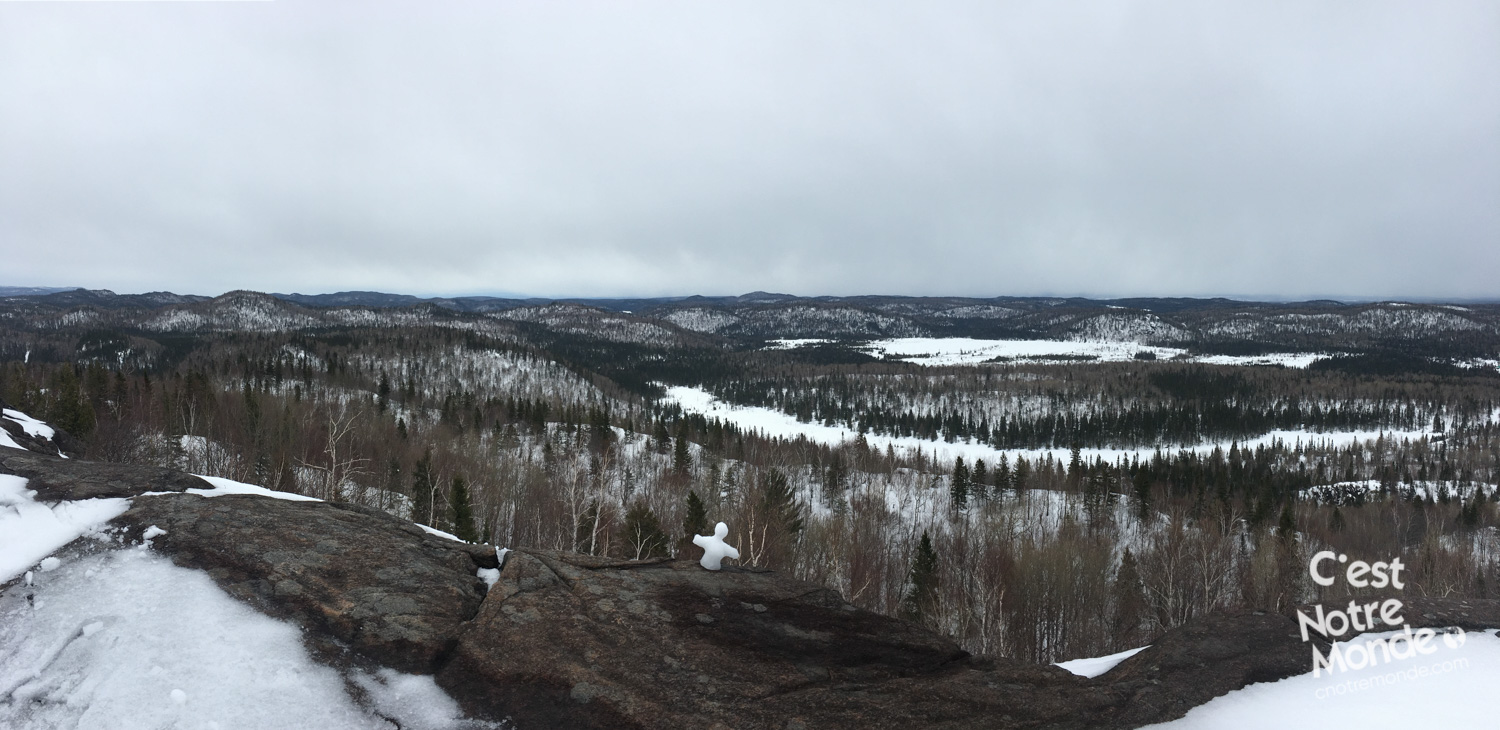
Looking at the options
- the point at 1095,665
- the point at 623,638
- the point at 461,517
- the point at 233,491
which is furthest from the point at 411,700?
the point at 461,517

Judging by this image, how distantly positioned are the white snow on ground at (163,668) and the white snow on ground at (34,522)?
0.42 metres

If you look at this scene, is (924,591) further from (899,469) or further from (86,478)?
(899,469)

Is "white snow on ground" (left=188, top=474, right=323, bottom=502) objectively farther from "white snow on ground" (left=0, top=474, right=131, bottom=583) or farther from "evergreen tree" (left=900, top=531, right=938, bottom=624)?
"evergreen tree" (left=900, top=531, right=938, bottom=624)

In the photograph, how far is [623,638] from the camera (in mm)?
6473

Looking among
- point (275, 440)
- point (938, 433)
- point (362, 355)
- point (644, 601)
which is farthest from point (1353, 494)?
point (362, 355)

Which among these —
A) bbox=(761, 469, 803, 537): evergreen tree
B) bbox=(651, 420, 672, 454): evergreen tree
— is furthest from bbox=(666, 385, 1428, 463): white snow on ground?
bbox=(761, 469, 803, 537): evergreen tree

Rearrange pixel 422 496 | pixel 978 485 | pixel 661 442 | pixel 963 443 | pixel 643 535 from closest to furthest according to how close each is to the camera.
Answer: pixel 643 535
pixel 422 496
pixel 978 485
pixel 661 442
pixel 963 443

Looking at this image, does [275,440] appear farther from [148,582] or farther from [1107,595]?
[1107,595]

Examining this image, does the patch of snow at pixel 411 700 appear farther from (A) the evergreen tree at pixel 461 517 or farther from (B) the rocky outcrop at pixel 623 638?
(A) the evergreen tree at pixel 461 517

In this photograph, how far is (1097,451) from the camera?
147125 millimetres

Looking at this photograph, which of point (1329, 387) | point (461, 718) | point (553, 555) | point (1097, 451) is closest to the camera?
point (461, 718)

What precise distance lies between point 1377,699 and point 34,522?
51.1 ft

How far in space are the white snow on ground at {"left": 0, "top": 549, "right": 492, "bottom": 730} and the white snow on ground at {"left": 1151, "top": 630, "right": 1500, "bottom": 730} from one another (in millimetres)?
7804

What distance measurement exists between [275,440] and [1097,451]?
157879 mm
